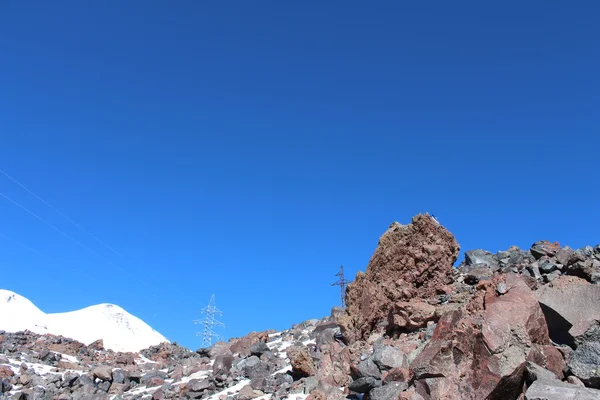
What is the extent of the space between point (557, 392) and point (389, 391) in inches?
168

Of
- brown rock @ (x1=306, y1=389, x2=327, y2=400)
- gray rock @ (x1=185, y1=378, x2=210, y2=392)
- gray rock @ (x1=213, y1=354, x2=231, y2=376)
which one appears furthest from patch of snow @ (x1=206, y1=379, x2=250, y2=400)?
brown rock @ (x1=306, y1=389, x2=327, y2=400)

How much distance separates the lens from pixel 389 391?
34.1 feet

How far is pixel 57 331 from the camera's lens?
2840 inches

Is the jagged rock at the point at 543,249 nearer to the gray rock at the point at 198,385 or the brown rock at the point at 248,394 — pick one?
the brown rock at the point at 248,394

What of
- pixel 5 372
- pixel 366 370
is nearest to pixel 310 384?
pixel 366 370

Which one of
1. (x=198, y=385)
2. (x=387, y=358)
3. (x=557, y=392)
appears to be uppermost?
(x=387, y=358)

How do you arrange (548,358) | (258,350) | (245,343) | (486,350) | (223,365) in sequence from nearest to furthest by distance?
(486,350) → (548,358) → (223,365) → (258,350) → (245,343)

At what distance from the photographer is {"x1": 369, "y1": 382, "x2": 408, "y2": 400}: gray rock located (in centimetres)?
1021

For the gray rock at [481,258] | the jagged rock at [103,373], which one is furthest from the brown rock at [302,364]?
the jagged rock at [103,373]

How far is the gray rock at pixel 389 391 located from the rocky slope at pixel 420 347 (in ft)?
0.09

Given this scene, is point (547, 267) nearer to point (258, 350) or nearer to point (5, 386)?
point (258, 350)

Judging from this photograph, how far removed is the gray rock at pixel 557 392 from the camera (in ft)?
22.6

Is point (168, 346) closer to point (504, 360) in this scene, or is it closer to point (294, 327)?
point (294, 327)

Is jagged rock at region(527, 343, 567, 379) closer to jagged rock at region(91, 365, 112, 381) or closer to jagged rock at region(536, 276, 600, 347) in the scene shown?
jagged rock at region(536, 276, 600, 347)
